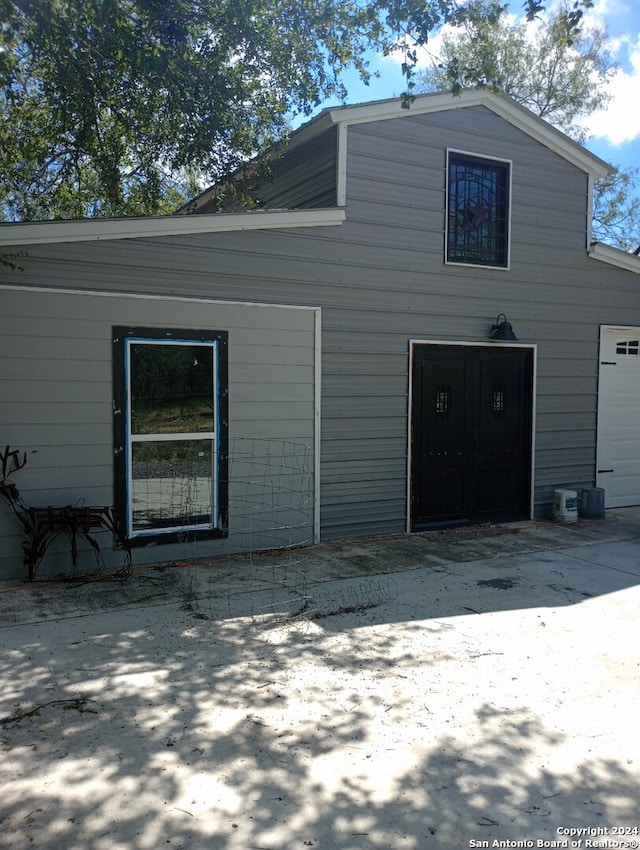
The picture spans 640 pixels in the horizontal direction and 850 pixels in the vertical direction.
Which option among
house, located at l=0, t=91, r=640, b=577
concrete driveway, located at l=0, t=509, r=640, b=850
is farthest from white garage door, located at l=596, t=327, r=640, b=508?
concrete driveway, located at l=0, t=509, r=640, b=850

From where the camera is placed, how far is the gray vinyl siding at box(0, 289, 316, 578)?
535 cm

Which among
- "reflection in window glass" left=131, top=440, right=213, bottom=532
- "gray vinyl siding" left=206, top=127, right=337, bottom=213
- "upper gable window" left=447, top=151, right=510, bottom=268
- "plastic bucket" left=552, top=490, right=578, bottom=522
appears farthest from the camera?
"plastic bucket" left=552, top=490, right=578, bottom=522

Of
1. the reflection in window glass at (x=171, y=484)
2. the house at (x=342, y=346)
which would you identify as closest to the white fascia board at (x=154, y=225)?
the house at (x=342, y=346)

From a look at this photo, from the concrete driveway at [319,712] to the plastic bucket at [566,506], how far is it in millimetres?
2552

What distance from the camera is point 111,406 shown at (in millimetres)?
5680

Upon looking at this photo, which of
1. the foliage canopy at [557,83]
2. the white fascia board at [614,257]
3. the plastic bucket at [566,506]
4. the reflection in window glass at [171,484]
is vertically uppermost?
the foliage canopy at [557,83]

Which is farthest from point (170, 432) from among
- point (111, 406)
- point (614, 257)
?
point (614, 257)

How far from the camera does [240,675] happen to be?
12.4 ft

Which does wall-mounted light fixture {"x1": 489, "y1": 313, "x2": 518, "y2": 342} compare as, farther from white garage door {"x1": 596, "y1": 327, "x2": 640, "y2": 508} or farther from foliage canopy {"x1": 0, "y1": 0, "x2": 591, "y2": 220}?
foliage canopy {"x1": 0, "y1": 0, "x2": 591, "y2": 220}

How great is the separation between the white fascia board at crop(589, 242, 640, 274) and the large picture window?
5386 millimetres

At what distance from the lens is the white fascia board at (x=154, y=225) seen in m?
5.18

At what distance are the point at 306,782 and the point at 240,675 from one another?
1.10m

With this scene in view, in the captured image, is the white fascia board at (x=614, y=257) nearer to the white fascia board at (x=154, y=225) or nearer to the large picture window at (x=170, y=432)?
the white fascia board at (x=154, y=225)

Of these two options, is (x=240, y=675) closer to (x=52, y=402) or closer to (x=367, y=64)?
(x=52, y=402)
